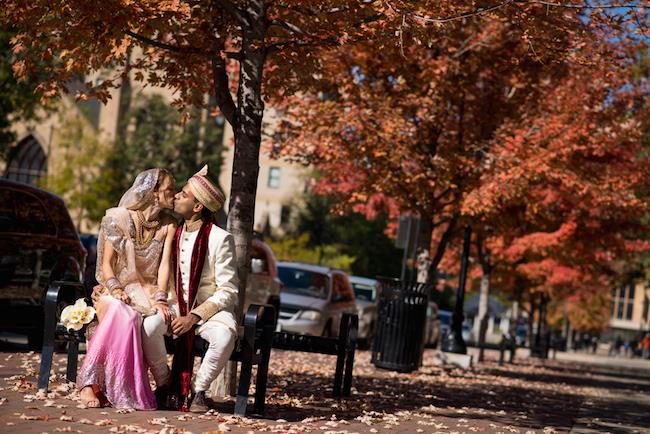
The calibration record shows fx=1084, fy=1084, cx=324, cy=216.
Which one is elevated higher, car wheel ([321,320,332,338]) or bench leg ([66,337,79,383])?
car wheel ([321,320,332,338])

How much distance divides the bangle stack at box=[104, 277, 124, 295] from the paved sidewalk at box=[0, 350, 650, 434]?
83cm

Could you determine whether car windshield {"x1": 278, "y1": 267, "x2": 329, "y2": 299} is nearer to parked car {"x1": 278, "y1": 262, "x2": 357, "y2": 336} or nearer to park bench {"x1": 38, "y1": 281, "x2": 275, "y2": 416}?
parked car {"x1": 278, "y1": 262, "x2": 357, "y2": 336}

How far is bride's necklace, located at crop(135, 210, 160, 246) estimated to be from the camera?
7902mm

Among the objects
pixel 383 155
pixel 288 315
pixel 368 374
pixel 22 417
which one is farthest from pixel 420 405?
pixel 288 315

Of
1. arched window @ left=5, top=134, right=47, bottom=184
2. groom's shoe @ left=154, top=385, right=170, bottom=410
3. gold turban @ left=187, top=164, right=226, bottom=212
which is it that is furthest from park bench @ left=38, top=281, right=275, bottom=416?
arched window @ left=5, top=134, right=47, bottom=184

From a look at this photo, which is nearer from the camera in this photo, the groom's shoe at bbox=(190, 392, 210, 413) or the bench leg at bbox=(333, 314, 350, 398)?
the groom's shoe at bbox=(190, 392, 210, 413)

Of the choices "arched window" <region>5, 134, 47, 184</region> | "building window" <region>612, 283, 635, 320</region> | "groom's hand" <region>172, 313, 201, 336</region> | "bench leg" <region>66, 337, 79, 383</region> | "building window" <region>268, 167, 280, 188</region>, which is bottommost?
"bench leg" <region>66, 337, 79, 383</region>

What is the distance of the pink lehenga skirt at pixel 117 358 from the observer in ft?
24.1

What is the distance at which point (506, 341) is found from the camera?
26.7 m

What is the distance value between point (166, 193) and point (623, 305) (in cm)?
10779

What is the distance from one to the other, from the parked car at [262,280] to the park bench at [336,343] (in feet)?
26.1

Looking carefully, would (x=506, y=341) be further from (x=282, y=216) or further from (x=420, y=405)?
(x=282, y=216)

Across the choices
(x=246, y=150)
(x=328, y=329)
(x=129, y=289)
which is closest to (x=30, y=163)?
(x=328, y=329)

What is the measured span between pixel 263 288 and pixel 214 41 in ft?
29.5
